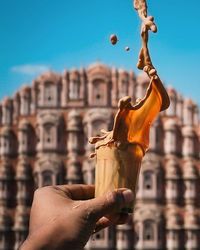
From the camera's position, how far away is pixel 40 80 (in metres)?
20.5

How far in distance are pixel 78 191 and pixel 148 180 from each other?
651 inches

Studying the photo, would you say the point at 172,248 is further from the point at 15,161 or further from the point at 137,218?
the point at 15,161

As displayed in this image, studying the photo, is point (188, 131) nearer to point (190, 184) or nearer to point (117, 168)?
point (190, 184)

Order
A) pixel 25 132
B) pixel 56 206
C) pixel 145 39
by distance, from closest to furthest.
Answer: pixel 56 206, pixel 145 39, pixel 25 132

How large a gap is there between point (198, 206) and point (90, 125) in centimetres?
520

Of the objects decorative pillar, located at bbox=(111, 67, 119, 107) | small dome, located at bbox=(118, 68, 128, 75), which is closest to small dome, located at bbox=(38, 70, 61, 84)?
decorative pillar, located at bbox=(111, 67, 119, 107)

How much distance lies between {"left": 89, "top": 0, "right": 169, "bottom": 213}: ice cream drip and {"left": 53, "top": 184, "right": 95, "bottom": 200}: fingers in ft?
0.67

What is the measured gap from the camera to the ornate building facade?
1889 centimetres

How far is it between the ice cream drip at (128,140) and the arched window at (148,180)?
16.6 m

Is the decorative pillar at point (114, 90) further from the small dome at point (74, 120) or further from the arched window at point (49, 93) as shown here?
the arched window at point (49, 93)

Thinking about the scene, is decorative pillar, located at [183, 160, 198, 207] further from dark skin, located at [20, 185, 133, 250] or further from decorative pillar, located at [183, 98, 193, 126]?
dark skin, located at [20, 185, 133, 250]

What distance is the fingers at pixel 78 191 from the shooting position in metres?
2.72

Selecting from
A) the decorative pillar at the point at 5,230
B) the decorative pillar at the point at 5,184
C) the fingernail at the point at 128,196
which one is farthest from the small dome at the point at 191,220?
the fingernail at the point at 128,196

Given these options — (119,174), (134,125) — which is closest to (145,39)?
(134,125)
